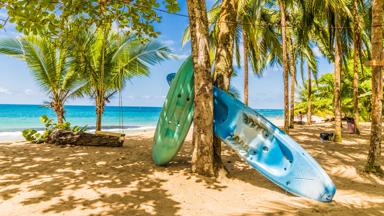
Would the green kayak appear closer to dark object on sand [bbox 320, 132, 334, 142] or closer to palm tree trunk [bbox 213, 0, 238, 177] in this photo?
palm tree trunk [bbox 213, 0, 238, 177]

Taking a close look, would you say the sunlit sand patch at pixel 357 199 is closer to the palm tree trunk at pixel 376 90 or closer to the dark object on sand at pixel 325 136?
the palm tree trunk at pixel 376 90

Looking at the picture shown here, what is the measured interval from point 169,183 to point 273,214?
1.81 meters

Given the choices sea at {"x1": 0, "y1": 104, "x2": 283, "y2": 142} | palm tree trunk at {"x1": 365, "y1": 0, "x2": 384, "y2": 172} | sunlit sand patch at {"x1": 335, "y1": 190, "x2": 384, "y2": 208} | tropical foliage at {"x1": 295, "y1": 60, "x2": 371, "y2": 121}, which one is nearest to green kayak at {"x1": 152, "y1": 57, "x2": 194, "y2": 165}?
sea at {"x1": 0, "y1": 104, "x2": 283, "y2": 142}

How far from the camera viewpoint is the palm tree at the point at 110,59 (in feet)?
31.4

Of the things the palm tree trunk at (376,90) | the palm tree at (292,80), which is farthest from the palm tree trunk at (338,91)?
the palm tree at (292,80)

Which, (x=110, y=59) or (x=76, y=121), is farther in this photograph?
(x=76, y=121)

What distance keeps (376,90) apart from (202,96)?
3439 mm

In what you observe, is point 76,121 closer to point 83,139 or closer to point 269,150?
point 83,139

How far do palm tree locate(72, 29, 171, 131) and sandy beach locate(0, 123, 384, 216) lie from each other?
406 centimetres

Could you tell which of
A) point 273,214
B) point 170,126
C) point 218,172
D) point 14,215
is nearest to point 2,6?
point 14,215

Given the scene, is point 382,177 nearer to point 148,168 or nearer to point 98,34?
point 148,168

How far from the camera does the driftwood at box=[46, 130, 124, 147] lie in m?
7.53

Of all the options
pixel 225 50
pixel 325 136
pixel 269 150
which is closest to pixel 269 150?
pixel 269 150

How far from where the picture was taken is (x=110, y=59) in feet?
32.5
